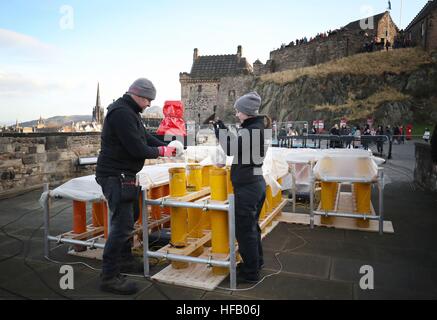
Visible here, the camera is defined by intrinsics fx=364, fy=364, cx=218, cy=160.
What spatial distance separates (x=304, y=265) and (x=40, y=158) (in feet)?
26.2

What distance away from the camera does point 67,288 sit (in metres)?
3.55

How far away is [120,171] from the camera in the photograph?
3457 millimetres

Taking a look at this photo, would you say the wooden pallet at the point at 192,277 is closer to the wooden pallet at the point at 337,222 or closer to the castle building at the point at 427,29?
the wooden pallet at the point at 337,222

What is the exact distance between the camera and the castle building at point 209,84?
57.5m

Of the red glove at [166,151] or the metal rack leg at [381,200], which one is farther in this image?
the metal rack leg at [381,200]

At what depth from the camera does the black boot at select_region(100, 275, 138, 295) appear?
11.1 ft

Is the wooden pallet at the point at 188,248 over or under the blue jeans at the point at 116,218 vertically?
under

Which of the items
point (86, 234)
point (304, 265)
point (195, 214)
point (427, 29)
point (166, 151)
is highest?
point (427, 29)

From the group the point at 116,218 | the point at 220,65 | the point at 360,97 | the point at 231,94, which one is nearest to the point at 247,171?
the point at 116,218

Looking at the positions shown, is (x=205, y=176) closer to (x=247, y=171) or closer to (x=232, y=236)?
(x=247, y=171)

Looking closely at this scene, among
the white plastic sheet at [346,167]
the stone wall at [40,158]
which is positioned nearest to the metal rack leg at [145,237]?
the white plastic sheet at [346,167]
